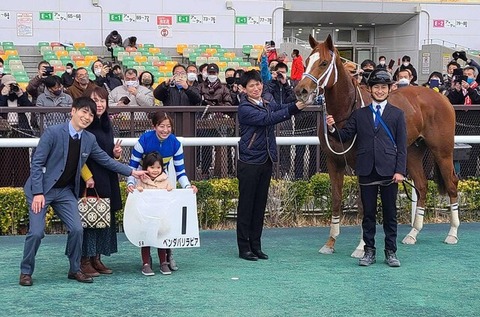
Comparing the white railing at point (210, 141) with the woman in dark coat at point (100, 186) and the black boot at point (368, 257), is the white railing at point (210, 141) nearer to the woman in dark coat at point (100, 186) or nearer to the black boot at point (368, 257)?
the woman in dark coat at point (100, 186)

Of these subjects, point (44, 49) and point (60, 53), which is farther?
point (44, 49)

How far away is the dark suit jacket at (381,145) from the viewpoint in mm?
5945

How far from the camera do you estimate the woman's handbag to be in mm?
5504

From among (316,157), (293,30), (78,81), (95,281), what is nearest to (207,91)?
(78,81)

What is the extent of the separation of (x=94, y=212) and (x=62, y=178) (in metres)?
0.36

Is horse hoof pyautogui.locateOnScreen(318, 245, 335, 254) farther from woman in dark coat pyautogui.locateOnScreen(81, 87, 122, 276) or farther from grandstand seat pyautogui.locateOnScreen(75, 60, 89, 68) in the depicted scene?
grandstand seat pyautogui.locateOnScreen(75, 60, 89, 68)

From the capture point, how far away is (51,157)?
532 cm

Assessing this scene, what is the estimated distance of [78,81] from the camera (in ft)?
30.1

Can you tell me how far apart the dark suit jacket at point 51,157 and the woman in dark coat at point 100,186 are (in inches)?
7.4

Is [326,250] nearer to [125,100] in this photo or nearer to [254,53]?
[125,100]

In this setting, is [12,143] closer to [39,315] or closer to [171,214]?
[171,214]

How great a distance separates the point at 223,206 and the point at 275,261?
156 centimetres

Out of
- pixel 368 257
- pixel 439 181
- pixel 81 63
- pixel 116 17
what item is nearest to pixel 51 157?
pixel 368 257

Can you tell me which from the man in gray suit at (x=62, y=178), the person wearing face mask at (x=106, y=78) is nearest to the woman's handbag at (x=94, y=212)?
the man in gray suit at (x=62, y=178)
